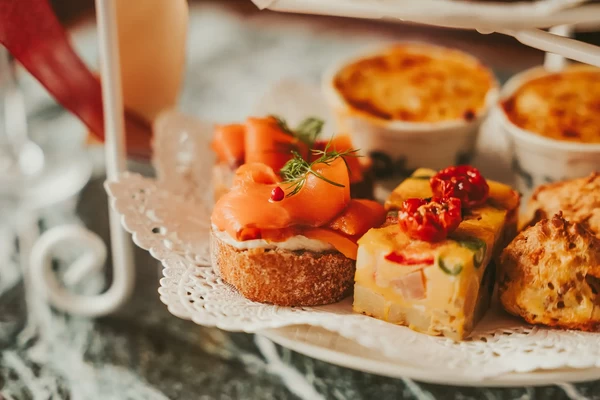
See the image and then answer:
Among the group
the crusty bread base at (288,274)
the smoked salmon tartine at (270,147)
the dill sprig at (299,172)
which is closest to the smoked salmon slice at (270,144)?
the smoked salmon tartine at (270,147)

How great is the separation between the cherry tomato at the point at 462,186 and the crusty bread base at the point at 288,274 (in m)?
0.19

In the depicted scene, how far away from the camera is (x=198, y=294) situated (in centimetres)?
106

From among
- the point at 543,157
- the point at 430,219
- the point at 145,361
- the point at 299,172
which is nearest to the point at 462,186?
the point at 430,219

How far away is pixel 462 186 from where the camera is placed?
1.11 meters

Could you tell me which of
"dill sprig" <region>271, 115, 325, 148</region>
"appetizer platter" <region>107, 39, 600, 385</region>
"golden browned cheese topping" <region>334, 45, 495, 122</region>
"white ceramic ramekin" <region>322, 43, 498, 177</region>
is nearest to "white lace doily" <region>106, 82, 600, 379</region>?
"appetizer platter" <region>107, 39, 600, 385</region>

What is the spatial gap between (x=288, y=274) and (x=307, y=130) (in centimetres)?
37

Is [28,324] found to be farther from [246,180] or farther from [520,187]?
[520,187]

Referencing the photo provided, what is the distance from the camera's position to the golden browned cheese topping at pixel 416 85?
1673 mm

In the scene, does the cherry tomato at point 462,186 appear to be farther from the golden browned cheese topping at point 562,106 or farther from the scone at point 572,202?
the golden browned cheese topping at point 562,106

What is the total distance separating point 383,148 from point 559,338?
0.76 m

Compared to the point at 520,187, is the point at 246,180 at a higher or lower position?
higher

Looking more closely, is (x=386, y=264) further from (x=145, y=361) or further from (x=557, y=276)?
(x=145, y=361)

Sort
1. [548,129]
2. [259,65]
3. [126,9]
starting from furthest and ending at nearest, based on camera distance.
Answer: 1. [259,65]
2. [548,129]
3. [126,9]

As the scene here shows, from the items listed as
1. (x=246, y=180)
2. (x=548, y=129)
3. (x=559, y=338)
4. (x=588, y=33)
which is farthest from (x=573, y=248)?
(x=588, y=33)
